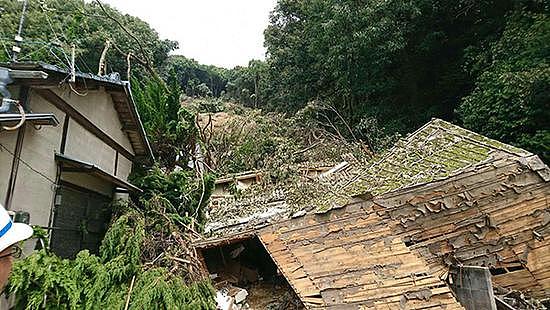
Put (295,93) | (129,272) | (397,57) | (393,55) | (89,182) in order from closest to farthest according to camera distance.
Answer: (129,272) < (89,182) < (393,55) < (397,57) < (295,93)

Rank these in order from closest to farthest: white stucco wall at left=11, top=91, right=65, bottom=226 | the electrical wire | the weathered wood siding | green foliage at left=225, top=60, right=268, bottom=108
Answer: the electrical wire
white stucco wall at left=11, top=91, right=65, bottom=226
the weathered wood siding
green foliage at left=225, top=60, right=268, bottom=108

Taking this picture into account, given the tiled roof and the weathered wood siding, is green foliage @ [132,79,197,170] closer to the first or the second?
the tiled roof

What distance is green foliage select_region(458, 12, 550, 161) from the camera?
366 inches

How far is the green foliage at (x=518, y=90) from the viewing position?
366 inches

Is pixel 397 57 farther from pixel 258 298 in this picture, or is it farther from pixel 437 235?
pixel 258 298

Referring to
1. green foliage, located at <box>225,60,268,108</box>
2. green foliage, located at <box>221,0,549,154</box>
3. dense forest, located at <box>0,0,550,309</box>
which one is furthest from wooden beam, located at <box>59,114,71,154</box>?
green foliage, located at <box>225,60,268,108</box>

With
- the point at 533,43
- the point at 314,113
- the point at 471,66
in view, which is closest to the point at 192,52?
the point at 314,113

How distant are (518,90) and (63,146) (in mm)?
10595

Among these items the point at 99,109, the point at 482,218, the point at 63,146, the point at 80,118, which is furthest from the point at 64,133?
the point at 482,218

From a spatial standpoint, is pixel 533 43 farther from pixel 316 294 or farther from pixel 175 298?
pixel 175 298

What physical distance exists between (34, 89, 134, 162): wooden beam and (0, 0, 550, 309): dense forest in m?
0.53

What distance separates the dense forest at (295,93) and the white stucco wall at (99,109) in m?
0.45

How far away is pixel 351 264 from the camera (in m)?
4.80

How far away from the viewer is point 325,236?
5027mm
